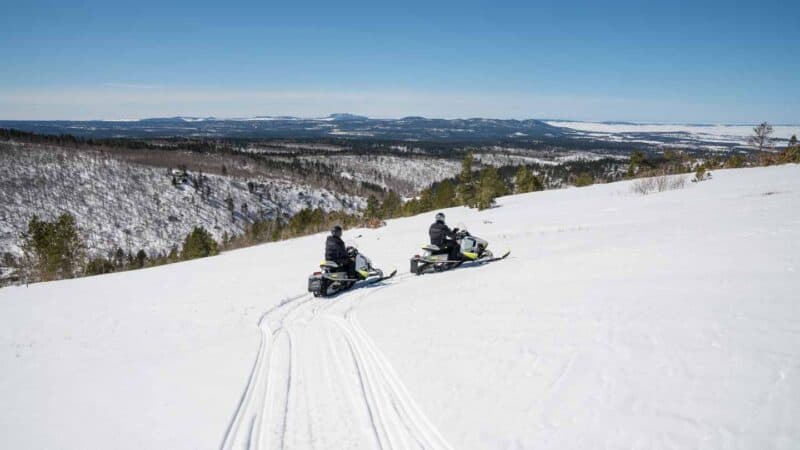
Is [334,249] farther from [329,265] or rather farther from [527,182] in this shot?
[527,182]

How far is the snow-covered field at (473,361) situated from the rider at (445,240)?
9.05ft

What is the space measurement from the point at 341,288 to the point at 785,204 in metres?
14.1

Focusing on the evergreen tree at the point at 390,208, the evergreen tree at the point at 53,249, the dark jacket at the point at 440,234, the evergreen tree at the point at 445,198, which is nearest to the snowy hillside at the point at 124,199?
the evergreen tree at the point at 53,249

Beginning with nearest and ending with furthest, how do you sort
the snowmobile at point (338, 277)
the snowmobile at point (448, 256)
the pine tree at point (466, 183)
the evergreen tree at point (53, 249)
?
the snowmobile at point (338, 277)
the snowmobile at point (448, 256)
the evergreen tree at point (53, 249)
the pine tree at point (466, 183)

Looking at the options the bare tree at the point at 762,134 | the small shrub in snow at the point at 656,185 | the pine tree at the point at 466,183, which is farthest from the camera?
the pine tree at the point at 466,183

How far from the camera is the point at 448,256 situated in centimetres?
1493

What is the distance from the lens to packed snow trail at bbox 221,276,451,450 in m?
4.95

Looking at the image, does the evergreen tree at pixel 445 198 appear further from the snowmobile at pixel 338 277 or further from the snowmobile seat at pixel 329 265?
the snowmobile seat at pixel 329 265

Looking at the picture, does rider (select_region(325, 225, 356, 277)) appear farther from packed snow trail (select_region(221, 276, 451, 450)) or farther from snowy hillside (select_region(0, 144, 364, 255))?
snowy hillside (select_region(0, 144, 364, 255))

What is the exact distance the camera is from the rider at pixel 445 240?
14944 millimetres

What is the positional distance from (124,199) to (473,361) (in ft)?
466

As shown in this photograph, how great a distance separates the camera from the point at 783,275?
6402 mm

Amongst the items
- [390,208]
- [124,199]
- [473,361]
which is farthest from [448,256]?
[124,199]

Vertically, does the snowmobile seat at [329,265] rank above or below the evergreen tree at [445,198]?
above
